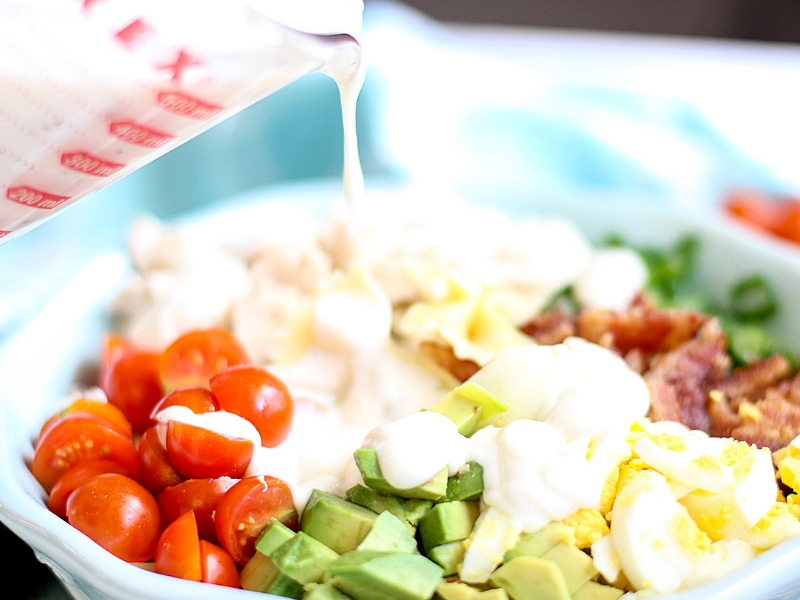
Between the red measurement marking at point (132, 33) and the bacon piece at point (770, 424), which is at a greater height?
the red measurement marking at point (132, 33)

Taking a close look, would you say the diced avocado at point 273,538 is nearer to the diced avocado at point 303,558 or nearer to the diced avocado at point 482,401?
the diced avocado at point 303,558

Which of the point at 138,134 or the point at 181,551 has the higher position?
the point at 138,134

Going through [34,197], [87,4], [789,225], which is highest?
[87,4]

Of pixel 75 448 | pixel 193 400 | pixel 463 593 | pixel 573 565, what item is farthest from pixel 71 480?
pixel 573 565

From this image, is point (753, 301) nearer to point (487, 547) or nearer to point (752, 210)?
point (752, 210)

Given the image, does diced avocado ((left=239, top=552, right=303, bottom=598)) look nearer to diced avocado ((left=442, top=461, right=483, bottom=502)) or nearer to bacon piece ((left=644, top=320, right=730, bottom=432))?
diced avocado ((left=442, top=461, right=483, bottom=502))

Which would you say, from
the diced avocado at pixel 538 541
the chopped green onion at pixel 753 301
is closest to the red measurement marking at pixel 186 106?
the diced avocado at pixel 538 541
